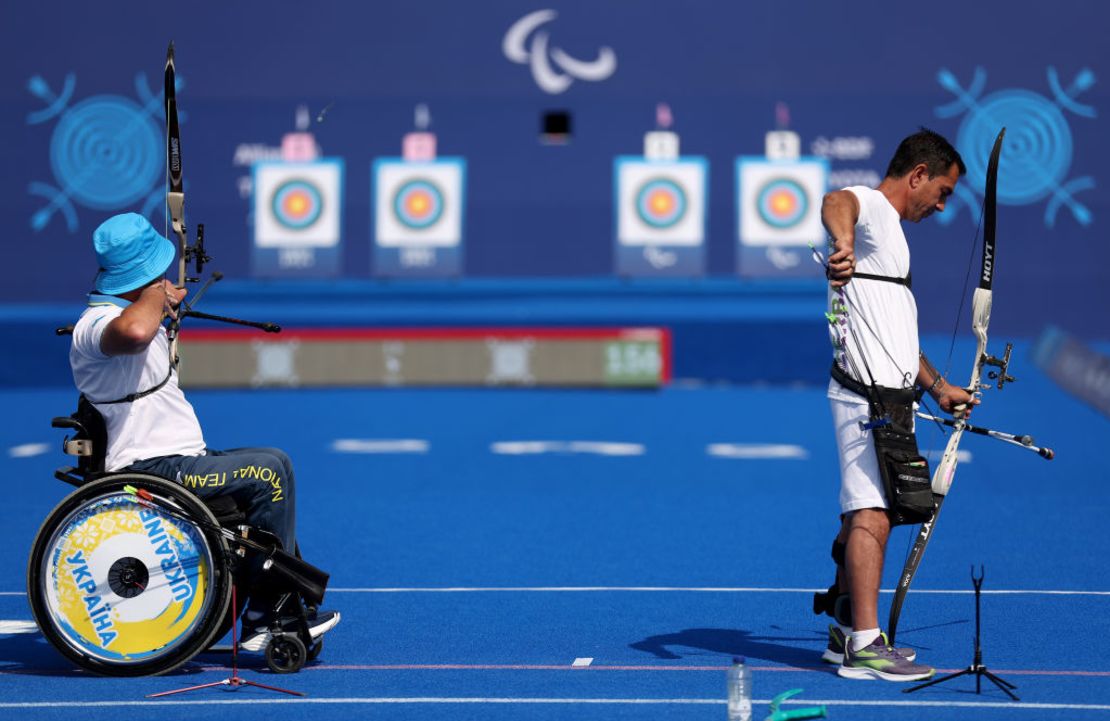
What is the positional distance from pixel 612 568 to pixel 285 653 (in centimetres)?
200

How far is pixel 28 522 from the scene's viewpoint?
24.4ft

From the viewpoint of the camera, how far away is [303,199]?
16953 mm

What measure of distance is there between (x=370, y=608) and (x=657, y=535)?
1867 millimetres

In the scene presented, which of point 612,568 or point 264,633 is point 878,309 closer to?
point 264,633

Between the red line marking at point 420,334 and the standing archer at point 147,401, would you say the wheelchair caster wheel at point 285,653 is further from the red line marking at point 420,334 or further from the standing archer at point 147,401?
the red line marking at point 420,334

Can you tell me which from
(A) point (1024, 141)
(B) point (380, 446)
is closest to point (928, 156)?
(B) point (380, 446)

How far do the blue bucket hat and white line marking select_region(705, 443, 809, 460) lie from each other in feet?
18.3

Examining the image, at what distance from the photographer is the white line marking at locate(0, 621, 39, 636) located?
522 cm

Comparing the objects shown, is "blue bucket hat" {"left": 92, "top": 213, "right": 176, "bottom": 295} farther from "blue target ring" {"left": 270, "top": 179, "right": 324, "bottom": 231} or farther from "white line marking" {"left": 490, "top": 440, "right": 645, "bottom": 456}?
"blue target ring" {"left": 270, "top": 179, "right": 324, "bottom": 231}

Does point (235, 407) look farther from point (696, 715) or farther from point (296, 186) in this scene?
point (696, 715)

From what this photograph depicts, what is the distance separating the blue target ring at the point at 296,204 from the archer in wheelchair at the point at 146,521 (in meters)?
12.4

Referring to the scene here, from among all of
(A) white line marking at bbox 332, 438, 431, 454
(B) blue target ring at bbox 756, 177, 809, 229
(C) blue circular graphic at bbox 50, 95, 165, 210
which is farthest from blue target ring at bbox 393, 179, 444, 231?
(A) white line marking at bbox 332, 438, 431, 454

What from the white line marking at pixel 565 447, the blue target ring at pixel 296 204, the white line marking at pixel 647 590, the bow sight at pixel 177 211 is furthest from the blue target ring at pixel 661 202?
the bow sight at pixel 177 211

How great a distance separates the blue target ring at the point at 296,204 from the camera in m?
16.9
